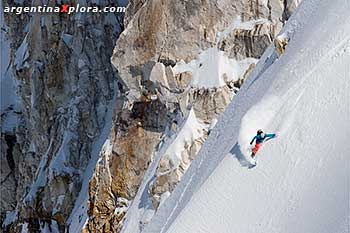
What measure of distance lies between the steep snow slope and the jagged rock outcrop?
20.6 ft

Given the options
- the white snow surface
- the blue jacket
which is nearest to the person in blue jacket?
the blue jacket

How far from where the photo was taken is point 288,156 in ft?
57.7

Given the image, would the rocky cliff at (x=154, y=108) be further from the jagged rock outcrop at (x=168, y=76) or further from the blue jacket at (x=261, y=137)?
the blue jacket at (x=261, y=137)

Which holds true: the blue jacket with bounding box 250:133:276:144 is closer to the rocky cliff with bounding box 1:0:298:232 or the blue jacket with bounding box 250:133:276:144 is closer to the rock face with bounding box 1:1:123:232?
the rocky cliff with bounding box 1:0:298:232

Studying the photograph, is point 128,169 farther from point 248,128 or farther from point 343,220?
point 343,220

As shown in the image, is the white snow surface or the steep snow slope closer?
the steep snow slope

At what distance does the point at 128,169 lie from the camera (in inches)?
1289

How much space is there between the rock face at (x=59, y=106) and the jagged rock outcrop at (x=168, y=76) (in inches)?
380

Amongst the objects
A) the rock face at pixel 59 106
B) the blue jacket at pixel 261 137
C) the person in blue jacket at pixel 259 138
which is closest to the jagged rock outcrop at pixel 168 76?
the rock face at pixel 59 106

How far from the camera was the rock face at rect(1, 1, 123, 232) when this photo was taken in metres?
45.4

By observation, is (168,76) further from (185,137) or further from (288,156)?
(288,156)

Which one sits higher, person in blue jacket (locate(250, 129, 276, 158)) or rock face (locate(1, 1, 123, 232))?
person in blue jacket (locate(250, 129, 276, 158))

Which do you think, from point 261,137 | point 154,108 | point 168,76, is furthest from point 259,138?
point 154,108

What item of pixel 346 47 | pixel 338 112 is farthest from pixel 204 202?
pixel 346 47
